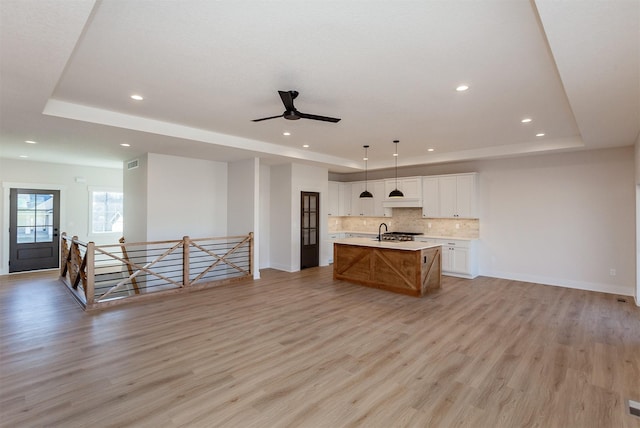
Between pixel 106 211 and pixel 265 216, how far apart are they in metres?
4.87

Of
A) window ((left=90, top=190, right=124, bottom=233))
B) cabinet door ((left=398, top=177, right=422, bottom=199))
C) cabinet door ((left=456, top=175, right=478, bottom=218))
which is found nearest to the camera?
cabinet door ((left=456, top=175, right=478, bottom=218))

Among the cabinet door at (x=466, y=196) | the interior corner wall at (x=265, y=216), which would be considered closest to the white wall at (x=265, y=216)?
the interior corner wall at (x=265, y=216)

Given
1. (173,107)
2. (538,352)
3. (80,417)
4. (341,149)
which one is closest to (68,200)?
(173,107)

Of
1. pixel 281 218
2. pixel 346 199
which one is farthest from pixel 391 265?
pixel 346 199

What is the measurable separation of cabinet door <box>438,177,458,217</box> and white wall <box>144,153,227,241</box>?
17.6ft

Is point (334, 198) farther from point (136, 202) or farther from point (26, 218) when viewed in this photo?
point (26, 218)

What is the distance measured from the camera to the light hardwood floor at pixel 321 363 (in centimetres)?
243

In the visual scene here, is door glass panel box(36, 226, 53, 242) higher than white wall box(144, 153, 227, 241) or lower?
lower

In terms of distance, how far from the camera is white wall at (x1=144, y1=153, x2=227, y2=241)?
6.84 metres

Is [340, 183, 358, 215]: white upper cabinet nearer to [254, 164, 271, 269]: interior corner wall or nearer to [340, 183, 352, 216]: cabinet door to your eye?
[340, 183, 352, 216]: cabinet door

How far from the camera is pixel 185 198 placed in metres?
7.36

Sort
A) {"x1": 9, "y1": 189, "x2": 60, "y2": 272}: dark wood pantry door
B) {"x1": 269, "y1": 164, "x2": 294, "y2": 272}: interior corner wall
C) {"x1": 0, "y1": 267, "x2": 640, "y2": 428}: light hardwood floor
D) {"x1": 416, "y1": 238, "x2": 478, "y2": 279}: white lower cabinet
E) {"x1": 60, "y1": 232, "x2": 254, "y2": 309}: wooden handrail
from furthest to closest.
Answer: {"x1": 269, "y1": 164, "x2": 294, "y2": 272}: interior corner wall
{"x1": 9, "y1": 189, "x2": 60, "y2": 272}: dark wood pantry door
{"x1": 416, "y1": 238, "x2": 478, "y2": 279}: white lower cabinet
{"x1": 60, "y1": 232, "x2": 254, "y2": 309}: wooden handrail
{"x1": 0, "y1": 267, "x2": 640, "y2": 428}: light hardwood floor

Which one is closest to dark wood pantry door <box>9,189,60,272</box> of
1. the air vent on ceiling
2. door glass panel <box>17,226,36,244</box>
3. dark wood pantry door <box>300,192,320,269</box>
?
door glass panel <box>17,226,36,244</box>

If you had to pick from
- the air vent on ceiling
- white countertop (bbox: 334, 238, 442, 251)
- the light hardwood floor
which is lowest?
the light hardwood floor
